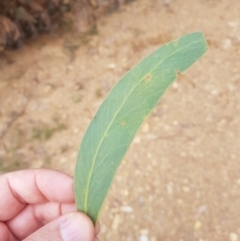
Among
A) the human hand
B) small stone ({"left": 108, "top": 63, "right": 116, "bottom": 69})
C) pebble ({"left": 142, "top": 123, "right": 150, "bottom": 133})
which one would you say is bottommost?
pebble ({"left": 142, "top": 123, "right": 150, "bottom": 133})

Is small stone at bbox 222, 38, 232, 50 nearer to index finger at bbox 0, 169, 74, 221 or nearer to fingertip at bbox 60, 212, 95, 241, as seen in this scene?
index finger at bbox 0, 169, 74, 221

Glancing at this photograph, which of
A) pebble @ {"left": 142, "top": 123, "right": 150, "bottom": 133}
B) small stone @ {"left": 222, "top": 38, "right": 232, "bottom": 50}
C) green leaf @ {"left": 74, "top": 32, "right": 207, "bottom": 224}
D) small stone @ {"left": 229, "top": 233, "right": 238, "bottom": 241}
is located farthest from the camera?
small stone @ {"left": 222, "top": 38, "right": 232, "bottom": 50}

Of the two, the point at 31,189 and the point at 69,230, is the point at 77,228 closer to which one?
the point at 69,230

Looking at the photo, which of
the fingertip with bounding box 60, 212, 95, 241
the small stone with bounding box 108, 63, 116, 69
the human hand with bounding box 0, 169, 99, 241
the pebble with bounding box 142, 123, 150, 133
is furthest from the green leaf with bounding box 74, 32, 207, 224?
the small stone with bounding box 108, 63, 116, 69

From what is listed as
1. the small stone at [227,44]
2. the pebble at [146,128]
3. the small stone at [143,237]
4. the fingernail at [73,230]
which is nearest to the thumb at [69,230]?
the fingernail at [73,230]

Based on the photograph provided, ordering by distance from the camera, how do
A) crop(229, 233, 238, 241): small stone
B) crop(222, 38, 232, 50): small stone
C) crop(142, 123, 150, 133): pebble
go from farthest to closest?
crop(222, 38, 232, 50): small stone, crop(142, 123, 150, 133): pebble, crop(229, 233, 238, 241): small stone

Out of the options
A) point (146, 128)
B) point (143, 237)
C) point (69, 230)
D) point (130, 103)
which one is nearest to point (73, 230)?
point (69, 230)

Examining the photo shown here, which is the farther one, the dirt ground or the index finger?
the dirt ground

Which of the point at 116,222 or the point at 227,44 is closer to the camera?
the point at 116,222

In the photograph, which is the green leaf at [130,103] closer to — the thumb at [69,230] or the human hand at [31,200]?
the thumb at [69,230]
